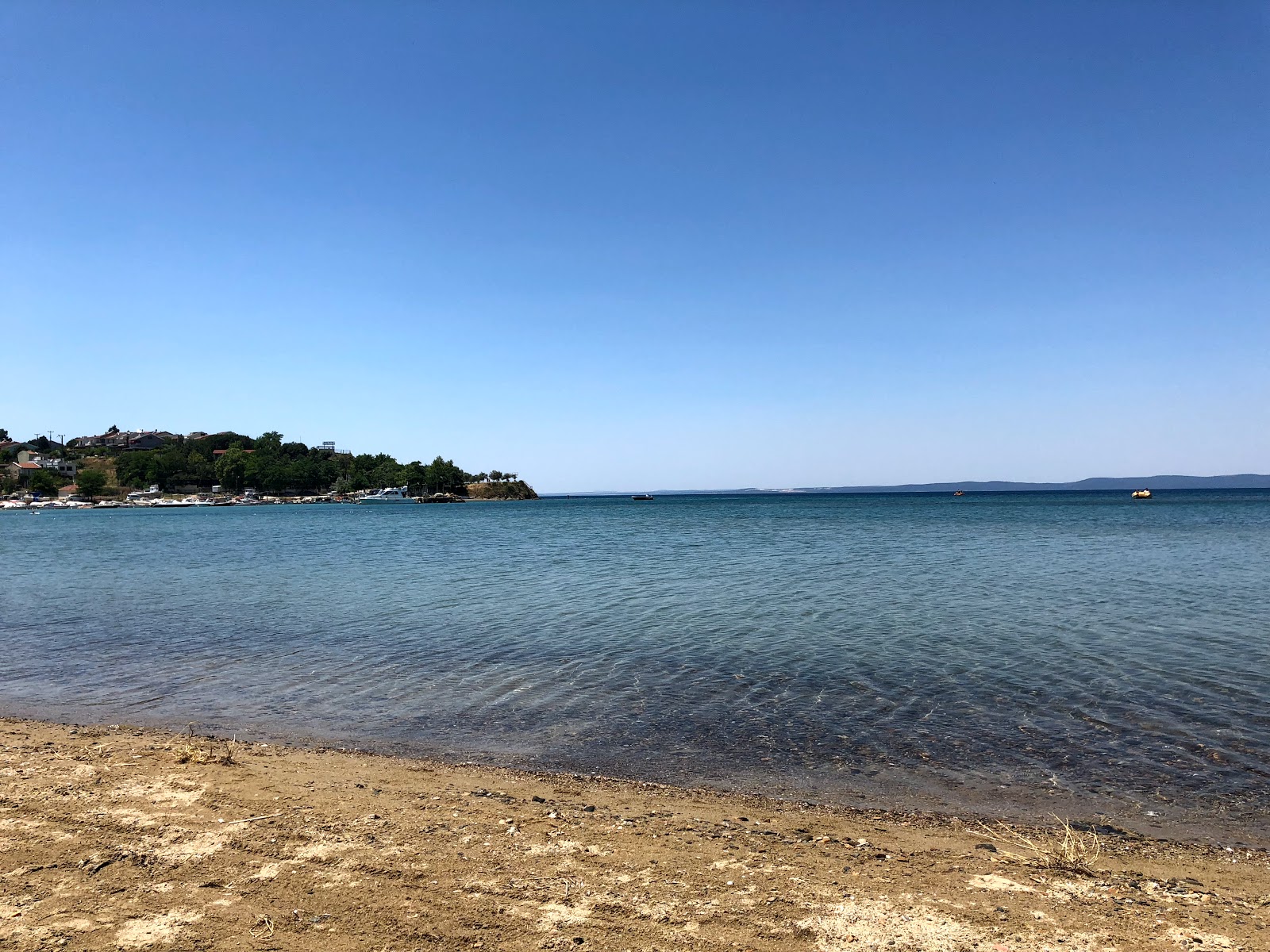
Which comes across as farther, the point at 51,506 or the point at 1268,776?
the point at 51,506

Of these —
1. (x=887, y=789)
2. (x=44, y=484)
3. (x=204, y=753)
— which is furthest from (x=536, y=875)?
(x=44, y=484)

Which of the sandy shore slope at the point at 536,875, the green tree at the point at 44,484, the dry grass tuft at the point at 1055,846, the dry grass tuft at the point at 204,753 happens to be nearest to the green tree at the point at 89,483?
the green tree at the point at 44,484

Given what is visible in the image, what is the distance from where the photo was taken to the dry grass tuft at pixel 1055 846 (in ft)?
19.0

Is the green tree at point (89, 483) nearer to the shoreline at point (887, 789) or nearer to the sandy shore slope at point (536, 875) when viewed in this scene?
the shoreline at point (887, 789)

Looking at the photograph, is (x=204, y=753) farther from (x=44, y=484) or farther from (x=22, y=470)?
(x=22, y=470)

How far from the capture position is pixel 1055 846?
6.12 metres

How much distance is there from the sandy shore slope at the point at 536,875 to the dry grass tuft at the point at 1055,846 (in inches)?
5.1

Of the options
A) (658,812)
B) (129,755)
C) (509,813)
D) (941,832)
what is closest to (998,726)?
(941,832)

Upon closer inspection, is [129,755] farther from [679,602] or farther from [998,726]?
[679,602]

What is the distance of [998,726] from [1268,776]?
2.81 meters

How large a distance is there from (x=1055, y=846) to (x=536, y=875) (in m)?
4.40

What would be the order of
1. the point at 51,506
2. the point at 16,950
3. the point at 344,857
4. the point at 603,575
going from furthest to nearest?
the point at 51,506 → the point at 603,575 → the point at 344,857 → the point at 16,950

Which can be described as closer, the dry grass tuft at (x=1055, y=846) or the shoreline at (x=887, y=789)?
the dry grass tuft at (x=1055, y=846)

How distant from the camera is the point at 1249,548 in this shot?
38.4m
